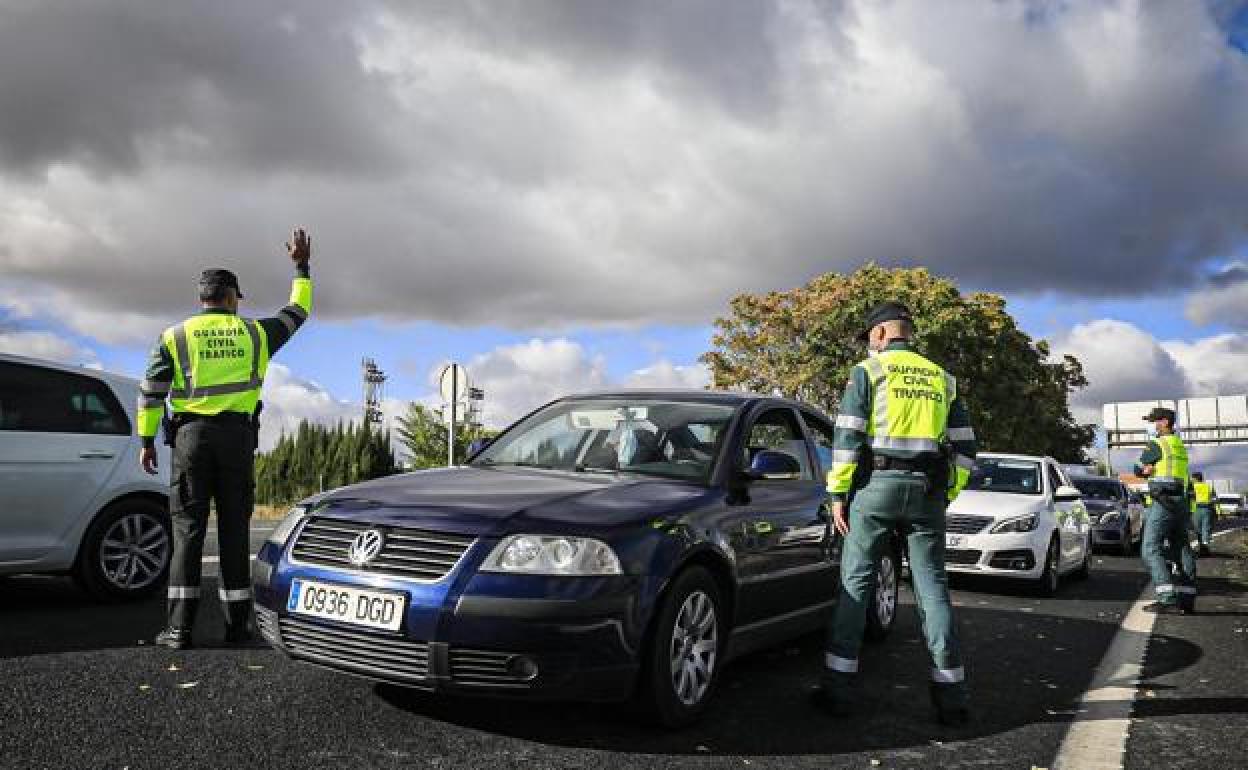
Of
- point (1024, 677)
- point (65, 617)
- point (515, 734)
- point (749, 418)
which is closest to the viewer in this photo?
point (515, 734)

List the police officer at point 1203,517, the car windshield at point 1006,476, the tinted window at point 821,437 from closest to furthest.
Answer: the tinted window at point 821,437 < the car windshield at point 1006,476 < the police officer at point 1203,517

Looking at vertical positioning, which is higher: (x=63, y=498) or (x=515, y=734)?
(x=63, y=498)

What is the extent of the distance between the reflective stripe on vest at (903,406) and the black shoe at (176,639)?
145 inches

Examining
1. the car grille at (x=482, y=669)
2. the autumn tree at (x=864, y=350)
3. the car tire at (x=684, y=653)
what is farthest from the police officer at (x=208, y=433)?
the autumn tree at (x=864, y=350)

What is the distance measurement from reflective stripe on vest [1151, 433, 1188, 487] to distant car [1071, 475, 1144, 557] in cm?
792

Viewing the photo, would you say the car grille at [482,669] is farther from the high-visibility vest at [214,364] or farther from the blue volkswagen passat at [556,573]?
the high-visibility vest at [214,364]

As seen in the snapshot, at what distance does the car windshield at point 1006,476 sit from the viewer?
1162 centimetres

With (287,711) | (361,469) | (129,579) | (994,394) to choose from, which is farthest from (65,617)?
(994,394)

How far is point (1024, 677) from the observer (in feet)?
19.6

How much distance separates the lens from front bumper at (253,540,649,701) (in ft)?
12.8

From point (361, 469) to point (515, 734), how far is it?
21405 mm

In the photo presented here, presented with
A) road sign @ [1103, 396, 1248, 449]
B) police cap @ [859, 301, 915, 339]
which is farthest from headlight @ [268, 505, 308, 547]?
road sign @ [1103, 396, 1248, 449]

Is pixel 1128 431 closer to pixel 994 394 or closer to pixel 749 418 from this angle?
pixel 994 394

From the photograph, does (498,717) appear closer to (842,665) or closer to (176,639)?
(842,665)
